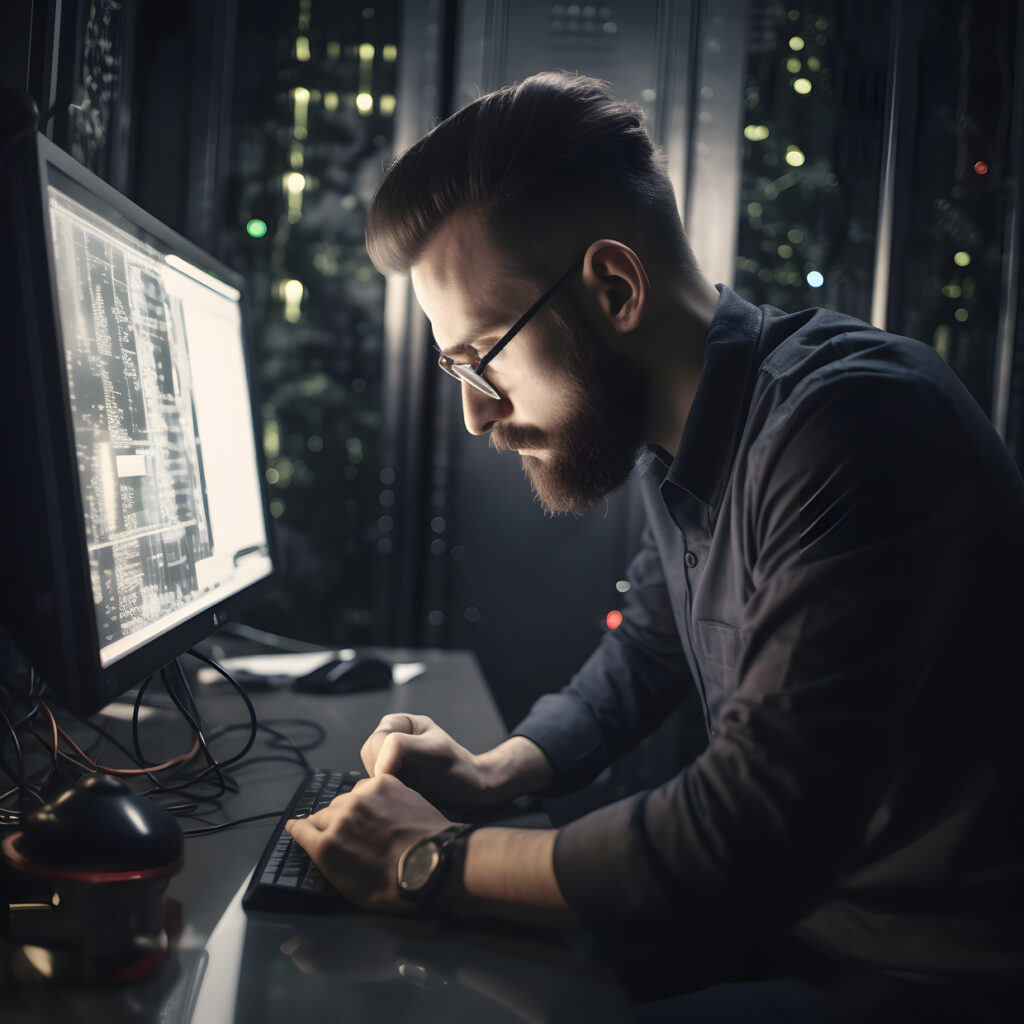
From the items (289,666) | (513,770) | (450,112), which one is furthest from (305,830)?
(450,112)

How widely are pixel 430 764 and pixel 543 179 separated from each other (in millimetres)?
654

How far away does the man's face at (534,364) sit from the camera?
0.89 meters

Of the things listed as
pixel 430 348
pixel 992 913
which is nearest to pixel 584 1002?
pixel 992 913

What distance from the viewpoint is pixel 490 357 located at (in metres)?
0.93

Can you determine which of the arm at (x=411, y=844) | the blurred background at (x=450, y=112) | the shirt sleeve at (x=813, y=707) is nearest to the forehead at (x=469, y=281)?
the shirt sleeve at (x=813, y=707)

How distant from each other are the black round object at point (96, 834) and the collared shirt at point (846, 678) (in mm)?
277

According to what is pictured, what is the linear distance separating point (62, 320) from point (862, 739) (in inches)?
26.4

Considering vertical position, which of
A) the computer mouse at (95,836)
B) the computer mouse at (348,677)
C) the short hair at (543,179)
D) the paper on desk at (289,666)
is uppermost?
the short hair at (543,179)

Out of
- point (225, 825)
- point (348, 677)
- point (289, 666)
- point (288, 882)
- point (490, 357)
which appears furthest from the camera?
point (289, 666)

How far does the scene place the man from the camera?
1.80 ft

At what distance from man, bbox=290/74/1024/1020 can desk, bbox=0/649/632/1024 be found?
0.10 feet

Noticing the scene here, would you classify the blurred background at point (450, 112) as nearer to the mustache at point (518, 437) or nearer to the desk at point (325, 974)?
the mustache at point (518, 437)

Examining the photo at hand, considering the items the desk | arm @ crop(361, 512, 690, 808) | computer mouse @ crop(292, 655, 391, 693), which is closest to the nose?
arm @ crop(361, 512, 690, 808)

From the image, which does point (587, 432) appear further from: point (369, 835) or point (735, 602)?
point (369, 835)
